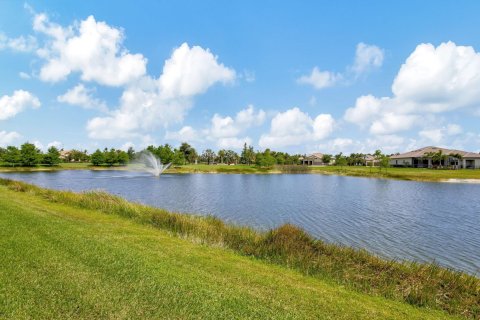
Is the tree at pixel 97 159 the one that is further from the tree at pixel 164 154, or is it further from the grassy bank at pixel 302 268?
the grassy bank at pixel 302 268

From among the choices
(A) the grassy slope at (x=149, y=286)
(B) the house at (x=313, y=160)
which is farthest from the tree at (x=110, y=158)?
(A) the grassy slope at (x=149, y=286)

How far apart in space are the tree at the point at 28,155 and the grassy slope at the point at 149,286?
395ft

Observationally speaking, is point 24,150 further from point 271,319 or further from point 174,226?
point 271,319

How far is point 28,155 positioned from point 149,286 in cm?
12850

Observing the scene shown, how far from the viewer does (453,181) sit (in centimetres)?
7362

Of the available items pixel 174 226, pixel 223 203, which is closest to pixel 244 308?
pixel 174 226

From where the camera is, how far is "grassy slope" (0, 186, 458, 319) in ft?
21.4

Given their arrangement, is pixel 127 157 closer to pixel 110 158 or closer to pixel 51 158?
pixel 110 158

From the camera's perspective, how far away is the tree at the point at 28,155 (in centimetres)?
11081

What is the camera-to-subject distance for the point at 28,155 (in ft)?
367

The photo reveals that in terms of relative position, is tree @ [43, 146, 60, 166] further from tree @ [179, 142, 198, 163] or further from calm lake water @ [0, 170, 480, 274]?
calm lake water @ [0, 170, 480, 274]

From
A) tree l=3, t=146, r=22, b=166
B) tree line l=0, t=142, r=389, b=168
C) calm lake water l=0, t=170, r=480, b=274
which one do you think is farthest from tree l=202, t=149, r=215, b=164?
calm lake water l=0, t=170, r=480, b=274

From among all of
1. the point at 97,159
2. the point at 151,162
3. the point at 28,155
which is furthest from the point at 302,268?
the point at 97,159

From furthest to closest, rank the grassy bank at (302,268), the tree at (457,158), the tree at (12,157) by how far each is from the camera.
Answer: the tree at (12,157) → the tree at (457,158) → the grassy bank at (302,268)
